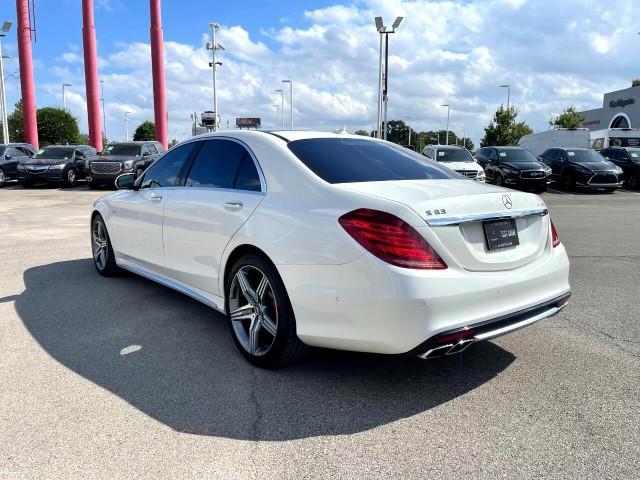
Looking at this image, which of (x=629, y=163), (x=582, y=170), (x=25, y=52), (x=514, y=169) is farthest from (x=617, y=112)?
(x=25, y=52)

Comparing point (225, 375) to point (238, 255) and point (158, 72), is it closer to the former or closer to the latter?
point (238, 255)

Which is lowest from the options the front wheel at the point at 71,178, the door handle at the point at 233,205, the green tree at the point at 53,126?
the front wheel at the point at 71,178

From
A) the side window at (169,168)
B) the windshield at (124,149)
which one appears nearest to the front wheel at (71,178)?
the windshield at (124,149)

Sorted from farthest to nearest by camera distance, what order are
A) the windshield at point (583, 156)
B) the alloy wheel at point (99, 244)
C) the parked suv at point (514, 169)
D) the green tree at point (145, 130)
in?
1. the green tree at point (145, 130)
2. the windshield at point (583, 156)
3. the parked suv at point (514, 169)
4. the alloy wheel at point (99, 244)

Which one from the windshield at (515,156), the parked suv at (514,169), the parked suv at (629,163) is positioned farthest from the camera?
the parked suv at (629,163)

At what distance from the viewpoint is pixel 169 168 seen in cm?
507

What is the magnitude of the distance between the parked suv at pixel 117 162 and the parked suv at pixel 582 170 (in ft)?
51.9

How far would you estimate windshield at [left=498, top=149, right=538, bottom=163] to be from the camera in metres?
21.0

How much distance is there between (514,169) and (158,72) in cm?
2889

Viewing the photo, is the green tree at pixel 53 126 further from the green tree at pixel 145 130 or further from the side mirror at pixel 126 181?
the side mirror at pixel 126 181

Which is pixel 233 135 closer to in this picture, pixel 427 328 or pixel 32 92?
pixel 427 328

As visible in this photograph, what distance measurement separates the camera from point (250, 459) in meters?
2.62

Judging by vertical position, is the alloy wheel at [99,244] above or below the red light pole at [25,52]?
below

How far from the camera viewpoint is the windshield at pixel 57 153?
885 inches
